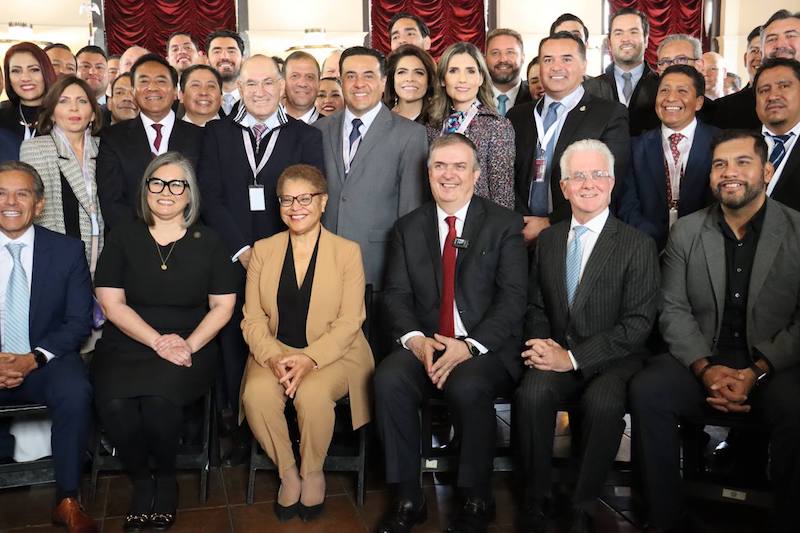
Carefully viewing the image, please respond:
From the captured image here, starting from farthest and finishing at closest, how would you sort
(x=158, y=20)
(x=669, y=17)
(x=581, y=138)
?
1. (x=669, y=17)
2. (x=158, y=20)
3. (x=581, y=138)

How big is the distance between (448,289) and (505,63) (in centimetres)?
218

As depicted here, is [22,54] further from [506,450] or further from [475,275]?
[506,450]

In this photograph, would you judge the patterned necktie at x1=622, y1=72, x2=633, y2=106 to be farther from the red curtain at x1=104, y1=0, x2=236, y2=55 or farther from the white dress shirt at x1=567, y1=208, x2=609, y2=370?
the red curtain at x1=104, y1=0, x2=236, y2=55

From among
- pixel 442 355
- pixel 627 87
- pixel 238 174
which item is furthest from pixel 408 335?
pixel 627 87

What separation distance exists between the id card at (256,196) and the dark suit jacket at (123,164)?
34 cm

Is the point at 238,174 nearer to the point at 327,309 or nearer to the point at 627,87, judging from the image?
the point at 327,309

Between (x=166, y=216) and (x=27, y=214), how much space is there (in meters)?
0.57

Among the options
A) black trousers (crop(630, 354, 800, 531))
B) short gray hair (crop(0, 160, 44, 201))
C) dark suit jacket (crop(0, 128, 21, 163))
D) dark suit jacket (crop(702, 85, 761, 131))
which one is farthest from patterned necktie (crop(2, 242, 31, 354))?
dark suit jacket (crop(702, 85, 761, 131))

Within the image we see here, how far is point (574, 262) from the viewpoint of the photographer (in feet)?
10.6

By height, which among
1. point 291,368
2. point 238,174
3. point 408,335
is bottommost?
point 291,368

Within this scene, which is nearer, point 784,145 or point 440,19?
point 784,145

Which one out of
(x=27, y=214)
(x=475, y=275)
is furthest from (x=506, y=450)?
(x=27, y=214)

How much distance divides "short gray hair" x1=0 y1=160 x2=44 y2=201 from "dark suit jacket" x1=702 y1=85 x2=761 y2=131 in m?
3.32

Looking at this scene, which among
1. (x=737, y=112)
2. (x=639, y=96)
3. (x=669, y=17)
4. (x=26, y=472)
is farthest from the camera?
(x=669, y=17)
